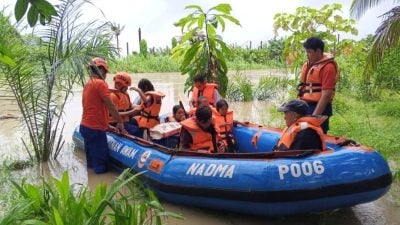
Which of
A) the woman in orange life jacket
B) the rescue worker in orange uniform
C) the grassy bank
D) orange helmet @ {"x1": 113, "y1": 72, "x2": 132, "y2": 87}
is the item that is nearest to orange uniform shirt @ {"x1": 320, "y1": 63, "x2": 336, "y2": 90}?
the rescue worker in orange uniform

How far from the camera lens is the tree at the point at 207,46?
7262mm

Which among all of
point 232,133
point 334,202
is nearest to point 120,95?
point 232,133

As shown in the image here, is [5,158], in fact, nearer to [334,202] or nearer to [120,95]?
[120,95]

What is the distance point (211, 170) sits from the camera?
12.6 feet

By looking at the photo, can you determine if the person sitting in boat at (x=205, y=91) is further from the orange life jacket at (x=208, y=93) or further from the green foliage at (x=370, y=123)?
the green foliage at (x=370, y=123)

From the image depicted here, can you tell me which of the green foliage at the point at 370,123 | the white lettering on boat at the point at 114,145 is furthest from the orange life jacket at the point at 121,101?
the green foliage at the point at 370,123

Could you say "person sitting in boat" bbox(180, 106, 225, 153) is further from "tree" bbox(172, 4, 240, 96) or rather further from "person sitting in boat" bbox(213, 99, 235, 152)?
"tree" bbox(172, 4, 240, 96)

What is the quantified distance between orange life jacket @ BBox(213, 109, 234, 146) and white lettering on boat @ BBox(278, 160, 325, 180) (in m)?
1.46

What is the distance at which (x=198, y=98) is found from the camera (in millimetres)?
5730

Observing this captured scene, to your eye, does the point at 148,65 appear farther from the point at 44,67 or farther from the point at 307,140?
the point at 307,140

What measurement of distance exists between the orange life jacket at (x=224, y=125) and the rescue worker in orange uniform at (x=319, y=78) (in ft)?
2.97

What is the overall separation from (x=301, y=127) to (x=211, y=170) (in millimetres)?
798

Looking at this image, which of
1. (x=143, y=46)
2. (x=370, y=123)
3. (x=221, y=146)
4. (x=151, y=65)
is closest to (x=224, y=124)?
(x=221, y=146)

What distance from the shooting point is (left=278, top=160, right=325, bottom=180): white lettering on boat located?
Result: 3.47 m
